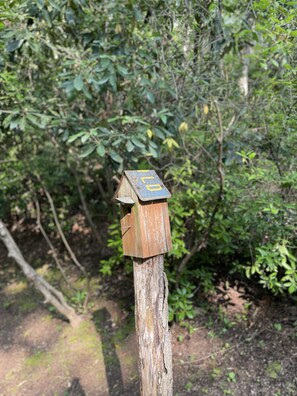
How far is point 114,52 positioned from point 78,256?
3.29 metres

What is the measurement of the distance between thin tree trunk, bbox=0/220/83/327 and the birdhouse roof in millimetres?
1839

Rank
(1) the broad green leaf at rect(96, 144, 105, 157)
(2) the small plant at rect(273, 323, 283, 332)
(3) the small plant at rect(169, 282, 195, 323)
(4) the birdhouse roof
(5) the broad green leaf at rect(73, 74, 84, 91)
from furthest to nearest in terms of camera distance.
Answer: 1. (3) the small plant at rect(169, 282, 195, 323)
2. (2) the small plant at rect(273, 323, 283, 332)
3. (5) the broad green leaf at rect(73, 74, 84, 91)
4. (1) the broad green leaf at rect(96, 144, 105, 157)
5. (4) the birdhouse roof

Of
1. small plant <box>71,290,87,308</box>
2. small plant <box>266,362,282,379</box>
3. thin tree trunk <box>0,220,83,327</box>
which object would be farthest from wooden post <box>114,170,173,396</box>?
small plant <box>71,290,87,308</box>

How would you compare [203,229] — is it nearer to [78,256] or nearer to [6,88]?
[6,88]

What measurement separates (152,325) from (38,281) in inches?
79.1

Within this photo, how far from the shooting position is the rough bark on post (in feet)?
4.53

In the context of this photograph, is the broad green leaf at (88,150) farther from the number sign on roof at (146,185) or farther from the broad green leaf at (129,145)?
the number sign on roof at (146,185)

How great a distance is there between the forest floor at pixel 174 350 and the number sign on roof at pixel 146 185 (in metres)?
1.79

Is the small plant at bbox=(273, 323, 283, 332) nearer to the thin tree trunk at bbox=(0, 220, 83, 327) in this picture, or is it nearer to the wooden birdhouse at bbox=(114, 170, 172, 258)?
the wooden birdhouse at bbox=(114, 170, 172, 258)

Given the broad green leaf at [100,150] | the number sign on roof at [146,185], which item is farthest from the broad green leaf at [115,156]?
the number sign on roof at [146,185]

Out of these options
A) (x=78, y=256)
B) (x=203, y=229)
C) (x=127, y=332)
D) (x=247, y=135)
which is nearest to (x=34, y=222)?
(x=78, y=256)

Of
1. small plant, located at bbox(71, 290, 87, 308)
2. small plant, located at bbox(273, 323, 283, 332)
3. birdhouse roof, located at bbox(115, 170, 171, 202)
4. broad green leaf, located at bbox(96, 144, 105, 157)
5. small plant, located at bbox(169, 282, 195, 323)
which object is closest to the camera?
birdhouse roof, located at bbox(115, 170, 171, 202)

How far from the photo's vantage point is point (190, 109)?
277cm

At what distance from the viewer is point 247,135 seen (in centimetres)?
262
